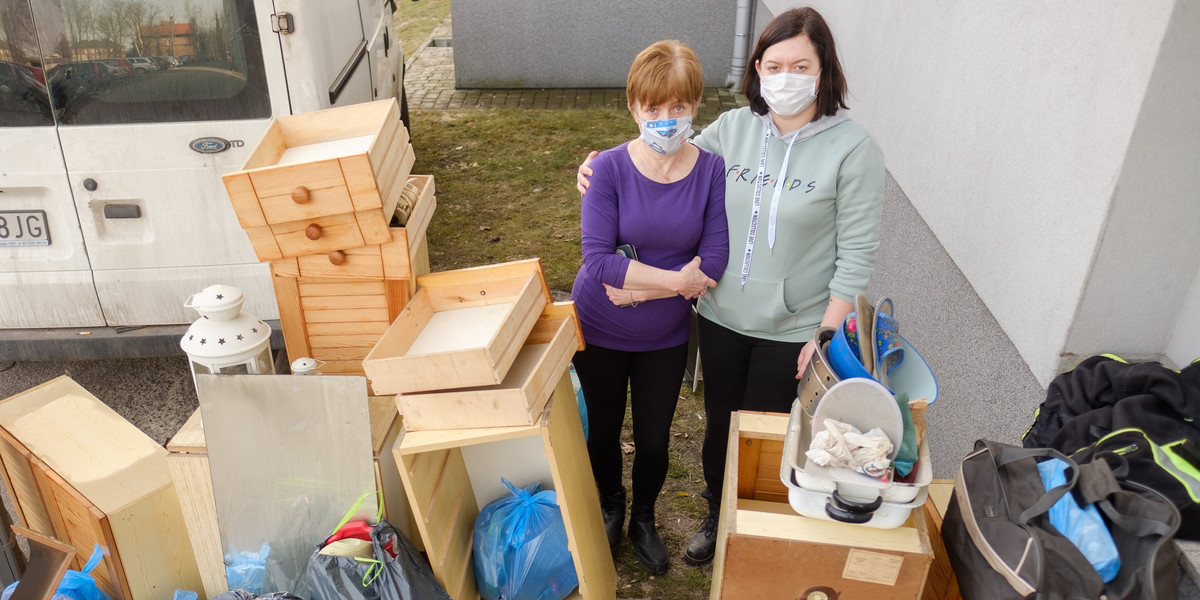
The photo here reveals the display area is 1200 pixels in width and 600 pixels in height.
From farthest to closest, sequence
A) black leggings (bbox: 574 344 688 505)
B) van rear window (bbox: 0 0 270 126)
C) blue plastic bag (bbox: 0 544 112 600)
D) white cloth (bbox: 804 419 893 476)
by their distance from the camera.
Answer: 1. van rear window (bbox: 0 0 270 126)
2. black leggings (bbox: 574 344 688 505)
3. blue plastic bag (bbox: 0 544 112 600)
4. white cloth (bbox: 804 419 893 476)

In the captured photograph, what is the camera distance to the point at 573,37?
9.04 meters

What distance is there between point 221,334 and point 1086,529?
2483 mm

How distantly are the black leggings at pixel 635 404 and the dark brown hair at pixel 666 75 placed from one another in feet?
2.94

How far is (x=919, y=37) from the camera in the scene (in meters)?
3.86

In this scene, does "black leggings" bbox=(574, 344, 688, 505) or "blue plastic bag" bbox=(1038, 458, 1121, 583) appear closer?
"blue plastic bag" bbox=(1038, 458, 1121, 583)

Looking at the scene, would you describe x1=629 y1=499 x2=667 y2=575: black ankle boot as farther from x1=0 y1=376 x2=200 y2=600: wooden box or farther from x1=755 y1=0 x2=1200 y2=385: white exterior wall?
x1=0 y1=376 x2=200 y2=600: wooden box

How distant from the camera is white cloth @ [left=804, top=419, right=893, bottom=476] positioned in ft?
6.56

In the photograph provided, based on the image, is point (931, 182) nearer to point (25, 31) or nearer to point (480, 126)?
point (25, 31)

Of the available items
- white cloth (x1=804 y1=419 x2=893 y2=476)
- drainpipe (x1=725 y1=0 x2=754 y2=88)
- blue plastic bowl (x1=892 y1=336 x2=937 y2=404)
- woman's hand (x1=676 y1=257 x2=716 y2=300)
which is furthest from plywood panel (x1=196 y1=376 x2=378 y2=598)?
drainpipe (x1=725 y1=0 x2=754 y2=88)

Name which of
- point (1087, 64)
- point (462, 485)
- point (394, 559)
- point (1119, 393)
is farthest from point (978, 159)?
point (394, 559)

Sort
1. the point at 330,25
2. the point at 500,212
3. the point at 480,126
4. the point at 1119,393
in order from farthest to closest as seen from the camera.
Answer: the point at 480,126, the point at 500,212, the point at 330,25, the point at 1119,393

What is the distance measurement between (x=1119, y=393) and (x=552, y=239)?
4.52 m

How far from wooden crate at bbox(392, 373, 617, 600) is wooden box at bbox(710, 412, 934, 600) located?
59 cm

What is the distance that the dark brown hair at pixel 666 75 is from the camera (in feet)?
8.20
